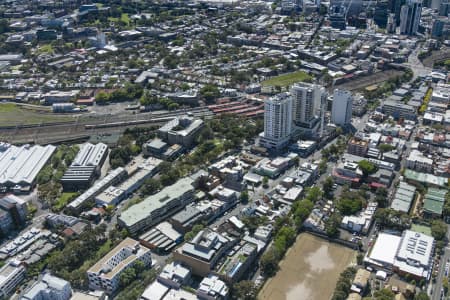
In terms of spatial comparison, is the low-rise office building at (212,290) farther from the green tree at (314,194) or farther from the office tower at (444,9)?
the office tower at (444,9)

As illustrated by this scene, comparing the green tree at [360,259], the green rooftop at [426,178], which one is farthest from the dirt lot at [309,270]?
the green rooftop at [426,178]

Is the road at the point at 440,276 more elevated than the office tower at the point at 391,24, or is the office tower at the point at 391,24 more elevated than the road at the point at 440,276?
the office tower at the point at 391,24

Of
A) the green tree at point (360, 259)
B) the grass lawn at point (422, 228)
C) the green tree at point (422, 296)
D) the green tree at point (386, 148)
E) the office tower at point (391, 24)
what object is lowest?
the green tree at point (360, 259)

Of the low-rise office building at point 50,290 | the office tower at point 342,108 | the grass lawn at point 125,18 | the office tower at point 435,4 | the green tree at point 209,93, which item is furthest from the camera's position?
the office tower at point 435,4

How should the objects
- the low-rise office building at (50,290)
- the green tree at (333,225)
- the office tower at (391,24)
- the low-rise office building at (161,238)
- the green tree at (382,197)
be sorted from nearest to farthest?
the low-rise office building at (50,290), the low-rise office building at (161,238), the green tree at (333,225), the green tree at (382,197), the office tower at (391,24)

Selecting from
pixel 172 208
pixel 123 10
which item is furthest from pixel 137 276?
pixel 123 10

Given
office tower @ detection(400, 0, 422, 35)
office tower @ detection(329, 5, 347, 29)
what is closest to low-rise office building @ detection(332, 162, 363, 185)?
office tower @ detection(400, 0, 422, 35)

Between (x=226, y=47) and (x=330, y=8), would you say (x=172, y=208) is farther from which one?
(x=330, y=8)
